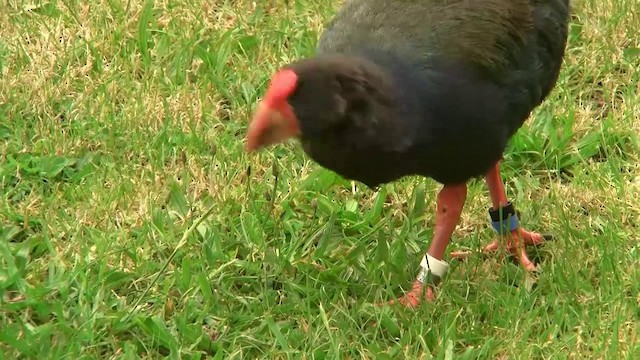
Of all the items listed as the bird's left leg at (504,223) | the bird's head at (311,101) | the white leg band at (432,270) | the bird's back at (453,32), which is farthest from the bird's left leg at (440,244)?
the bird's head at (311,101)

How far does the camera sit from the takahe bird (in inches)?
97.5

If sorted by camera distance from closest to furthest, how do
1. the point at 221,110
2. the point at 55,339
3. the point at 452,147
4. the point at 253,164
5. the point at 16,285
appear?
the point at 452,147, the point at 55,339, the point at 16,285, the point at 253,164, the point at 221,110

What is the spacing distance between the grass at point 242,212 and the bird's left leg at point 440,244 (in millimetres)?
70

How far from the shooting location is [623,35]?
4293mm

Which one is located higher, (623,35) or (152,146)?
(152,146)

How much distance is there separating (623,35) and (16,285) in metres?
2.50

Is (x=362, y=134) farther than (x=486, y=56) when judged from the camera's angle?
No

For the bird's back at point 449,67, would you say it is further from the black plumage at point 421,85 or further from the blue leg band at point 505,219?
the blue leg band at point 505,219

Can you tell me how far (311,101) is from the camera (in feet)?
8.05

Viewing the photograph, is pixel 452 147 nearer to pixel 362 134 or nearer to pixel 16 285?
pixel 362 134

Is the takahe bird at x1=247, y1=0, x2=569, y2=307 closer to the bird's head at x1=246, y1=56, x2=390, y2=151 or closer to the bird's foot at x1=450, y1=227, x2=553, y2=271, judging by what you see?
the bird's head at x1=246, y1=56, x2=390, y2=151

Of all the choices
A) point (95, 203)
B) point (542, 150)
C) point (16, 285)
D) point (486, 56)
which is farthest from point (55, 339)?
point (542, 150)

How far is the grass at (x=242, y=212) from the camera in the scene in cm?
302

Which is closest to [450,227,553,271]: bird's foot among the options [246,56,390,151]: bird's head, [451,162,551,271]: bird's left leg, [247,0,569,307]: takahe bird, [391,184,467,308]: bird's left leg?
[451,162,551,271]: bird's left leg
